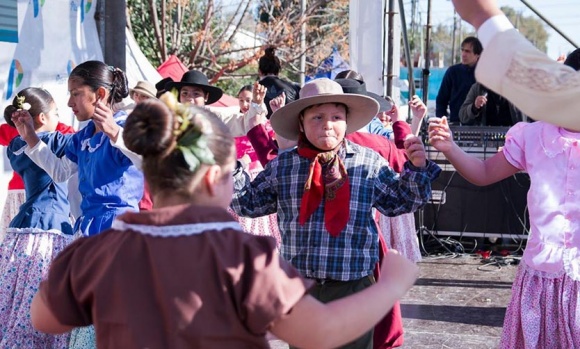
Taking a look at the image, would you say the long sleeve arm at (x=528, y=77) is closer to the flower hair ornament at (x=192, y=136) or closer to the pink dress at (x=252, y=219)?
the flower hair ornament at (x=192, y=136)

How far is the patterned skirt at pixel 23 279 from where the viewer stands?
495 centimetres

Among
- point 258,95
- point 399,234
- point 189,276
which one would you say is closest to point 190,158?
point 189,276

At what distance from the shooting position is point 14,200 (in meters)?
6.21

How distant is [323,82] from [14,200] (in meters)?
3.36

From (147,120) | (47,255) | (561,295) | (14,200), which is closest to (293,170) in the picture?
(561,295)

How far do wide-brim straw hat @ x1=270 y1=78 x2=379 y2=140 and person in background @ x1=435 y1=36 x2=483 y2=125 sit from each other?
5275mm

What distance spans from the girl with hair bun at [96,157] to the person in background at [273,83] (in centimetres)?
134

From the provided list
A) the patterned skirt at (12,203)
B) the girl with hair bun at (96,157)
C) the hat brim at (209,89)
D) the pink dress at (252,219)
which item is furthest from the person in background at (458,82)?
the girl with hair bun at (96,157)

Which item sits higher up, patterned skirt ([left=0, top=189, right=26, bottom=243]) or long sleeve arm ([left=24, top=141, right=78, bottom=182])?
long sleeve arm ([left=24, top=141, right=78, bottom=182])

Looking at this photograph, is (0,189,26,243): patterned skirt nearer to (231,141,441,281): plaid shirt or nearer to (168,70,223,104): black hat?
(168,70,223,104): black hat

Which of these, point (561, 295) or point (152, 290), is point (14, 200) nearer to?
point (561, 295)

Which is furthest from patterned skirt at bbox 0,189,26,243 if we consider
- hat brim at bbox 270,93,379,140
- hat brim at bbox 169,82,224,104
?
hat brim at bbox 270,93,379,140

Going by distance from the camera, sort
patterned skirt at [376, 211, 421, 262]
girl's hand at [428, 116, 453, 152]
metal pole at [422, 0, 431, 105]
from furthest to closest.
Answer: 1. metal pole at [422, 0, 431, 105]
2. patterned skirt at [376, 211, 421, 262]
3. girl's hand at [428, 116, 453, 152]

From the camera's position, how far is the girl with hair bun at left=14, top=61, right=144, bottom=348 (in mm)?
4270
